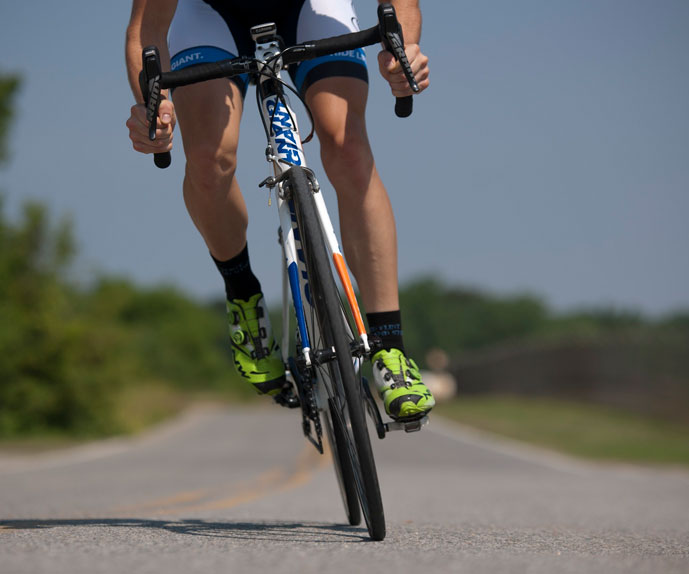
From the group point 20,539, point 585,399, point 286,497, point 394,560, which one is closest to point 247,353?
point 20,539

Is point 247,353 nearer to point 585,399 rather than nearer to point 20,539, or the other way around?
point 20,539

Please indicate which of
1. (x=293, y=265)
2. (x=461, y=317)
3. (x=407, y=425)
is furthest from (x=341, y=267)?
(x=461, y=317)

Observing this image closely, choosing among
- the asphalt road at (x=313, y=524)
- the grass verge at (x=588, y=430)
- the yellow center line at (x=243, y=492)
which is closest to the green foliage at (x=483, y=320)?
the grass verge at (x=588, y=430)

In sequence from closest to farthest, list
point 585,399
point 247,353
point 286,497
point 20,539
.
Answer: point 20,539 → point 247,353 → point 286,497 → point 585,399

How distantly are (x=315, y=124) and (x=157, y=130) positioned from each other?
68cm

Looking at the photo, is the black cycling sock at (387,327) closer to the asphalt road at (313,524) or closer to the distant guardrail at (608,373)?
the asphalt road at (313,524)

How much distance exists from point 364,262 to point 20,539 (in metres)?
1.50

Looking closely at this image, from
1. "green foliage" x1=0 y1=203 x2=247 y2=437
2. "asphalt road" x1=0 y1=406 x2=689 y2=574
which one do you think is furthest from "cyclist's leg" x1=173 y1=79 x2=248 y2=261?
"green foliage" x1=0 y1=203 x2=247 y2=437

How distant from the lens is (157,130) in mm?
3082

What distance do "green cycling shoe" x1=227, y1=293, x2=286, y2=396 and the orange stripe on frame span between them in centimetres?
69

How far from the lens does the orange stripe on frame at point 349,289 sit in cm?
317

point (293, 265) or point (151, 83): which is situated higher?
point (151, 83)

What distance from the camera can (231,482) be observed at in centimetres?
934

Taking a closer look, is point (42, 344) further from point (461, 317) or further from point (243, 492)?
point (461, 317)
